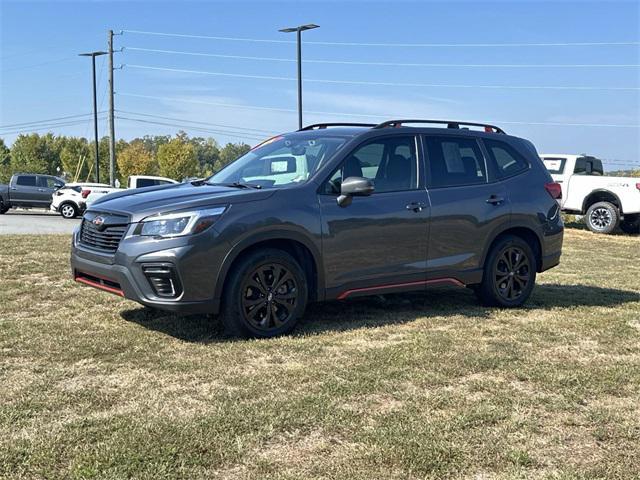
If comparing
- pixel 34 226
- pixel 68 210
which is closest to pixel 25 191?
pixel 68 210

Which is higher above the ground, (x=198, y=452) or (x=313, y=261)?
(x=313, y=261)

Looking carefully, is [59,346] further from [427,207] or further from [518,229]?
[518,229]

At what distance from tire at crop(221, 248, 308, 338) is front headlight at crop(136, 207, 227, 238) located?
459mm

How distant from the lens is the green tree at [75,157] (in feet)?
247

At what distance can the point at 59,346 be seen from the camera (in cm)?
491

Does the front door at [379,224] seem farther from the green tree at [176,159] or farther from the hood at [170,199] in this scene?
the green tree at [176,159]

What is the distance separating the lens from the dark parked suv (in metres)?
5.00

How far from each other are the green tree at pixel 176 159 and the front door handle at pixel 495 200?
68.8 metres

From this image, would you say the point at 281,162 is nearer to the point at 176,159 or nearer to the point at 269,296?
the point at 269,296

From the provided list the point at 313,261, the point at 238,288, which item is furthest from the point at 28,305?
the point at 313,261

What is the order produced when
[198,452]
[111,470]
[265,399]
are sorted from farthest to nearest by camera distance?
[265,399] < [198,452] < [111,470]

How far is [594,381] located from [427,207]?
7.43ft

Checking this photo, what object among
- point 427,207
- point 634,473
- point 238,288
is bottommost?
point 634,473

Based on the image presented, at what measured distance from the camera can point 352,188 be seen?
5473 millimetres
